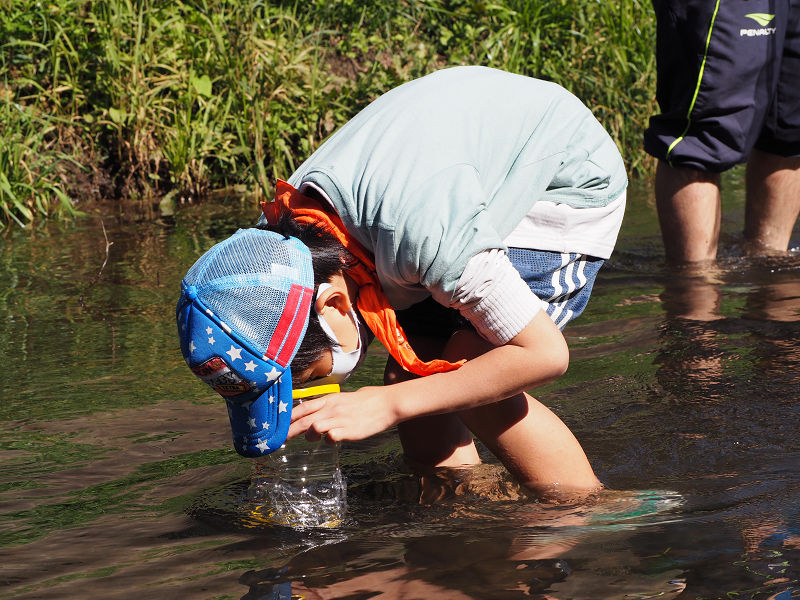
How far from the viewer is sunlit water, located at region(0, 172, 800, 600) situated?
6.38 ft

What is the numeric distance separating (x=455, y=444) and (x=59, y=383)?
1.24m

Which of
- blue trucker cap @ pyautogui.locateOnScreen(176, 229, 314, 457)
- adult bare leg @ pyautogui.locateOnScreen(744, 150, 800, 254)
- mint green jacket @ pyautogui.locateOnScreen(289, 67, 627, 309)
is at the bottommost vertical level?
adult bare leg @ pyautogui.locateOnScreen(744, 150, 800, 254)

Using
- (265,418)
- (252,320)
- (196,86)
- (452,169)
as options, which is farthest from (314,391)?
(196,86)

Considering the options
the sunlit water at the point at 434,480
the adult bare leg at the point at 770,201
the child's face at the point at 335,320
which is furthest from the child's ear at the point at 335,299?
the adult bare leg at the point at 770,201

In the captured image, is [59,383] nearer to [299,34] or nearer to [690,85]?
[690,85]

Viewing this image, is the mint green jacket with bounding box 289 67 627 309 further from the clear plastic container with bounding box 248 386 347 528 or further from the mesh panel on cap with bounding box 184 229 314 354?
the clear plastic container with bounding box 248 386 347 528

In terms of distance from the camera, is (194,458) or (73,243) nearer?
(194,458)

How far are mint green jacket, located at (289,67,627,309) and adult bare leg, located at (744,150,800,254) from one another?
1922 mm

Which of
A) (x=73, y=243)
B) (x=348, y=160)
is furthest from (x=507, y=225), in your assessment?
(x=73, y=243)

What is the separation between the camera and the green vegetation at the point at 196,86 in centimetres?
583

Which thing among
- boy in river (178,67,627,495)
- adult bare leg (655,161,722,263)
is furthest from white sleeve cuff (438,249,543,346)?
adult bare leg (655,161,722,263)

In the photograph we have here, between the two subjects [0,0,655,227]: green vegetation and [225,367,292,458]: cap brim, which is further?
[0,0,655,227]: green vegetation

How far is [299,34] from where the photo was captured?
21.1 ft

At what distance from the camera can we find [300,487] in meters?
2.48
